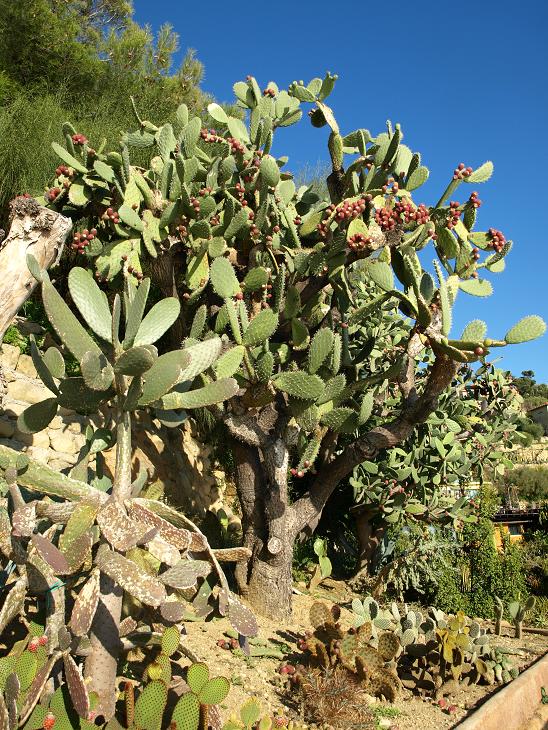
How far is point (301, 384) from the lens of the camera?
3.84m

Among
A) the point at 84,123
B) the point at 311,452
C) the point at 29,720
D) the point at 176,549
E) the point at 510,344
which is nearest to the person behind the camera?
the point at 29,720

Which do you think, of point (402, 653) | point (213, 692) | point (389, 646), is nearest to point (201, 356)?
point (213, 692)

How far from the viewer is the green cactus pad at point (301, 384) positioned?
3805mm

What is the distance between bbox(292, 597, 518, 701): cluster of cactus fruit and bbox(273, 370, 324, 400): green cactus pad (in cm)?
127

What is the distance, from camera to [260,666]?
3502mm

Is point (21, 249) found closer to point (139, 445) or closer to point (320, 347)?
point (320, 347)

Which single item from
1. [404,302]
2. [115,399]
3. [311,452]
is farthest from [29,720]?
[404,302]

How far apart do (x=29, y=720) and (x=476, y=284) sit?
11.5 feet

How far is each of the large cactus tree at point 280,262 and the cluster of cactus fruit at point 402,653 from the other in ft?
2.91

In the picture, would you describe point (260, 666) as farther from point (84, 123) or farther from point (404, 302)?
point (84, 123)

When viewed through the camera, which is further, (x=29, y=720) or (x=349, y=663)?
(x=349, y=663)

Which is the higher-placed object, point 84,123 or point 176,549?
point 84,123

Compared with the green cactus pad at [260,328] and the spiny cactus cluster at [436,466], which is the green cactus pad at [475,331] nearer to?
the green cactus pad at [260,328]

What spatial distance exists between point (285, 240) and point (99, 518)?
2.93 meters
